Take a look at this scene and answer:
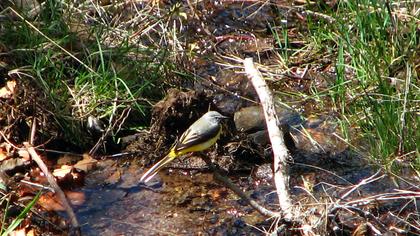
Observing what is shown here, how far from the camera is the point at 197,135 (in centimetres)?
587

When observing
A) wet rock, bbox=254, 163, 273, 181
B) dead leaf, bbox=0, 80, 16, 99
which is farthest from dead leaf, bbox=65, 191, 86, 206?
wet rock, bbox=254, 163, 273, 181

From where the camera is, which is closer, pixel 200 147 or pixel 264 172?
pixel 200 147

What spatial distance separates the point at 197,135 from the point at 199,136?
17 mm

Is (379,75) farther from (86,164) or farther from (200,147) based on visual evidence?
(86,164)

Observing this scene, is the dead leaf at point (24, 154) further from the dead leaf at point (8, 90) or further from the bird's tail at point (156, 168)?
the bird's tail at point (156, 168)

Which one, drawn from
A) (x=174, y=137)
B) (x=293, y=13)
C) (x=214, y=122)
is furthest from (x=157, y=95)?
(x=293, y=13)

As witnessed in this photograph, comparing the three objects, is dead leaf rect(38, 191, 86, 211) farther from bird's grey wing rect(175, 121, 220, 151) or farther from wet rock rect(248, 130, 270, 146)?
wet rock rect(248, 130, 270, 146)

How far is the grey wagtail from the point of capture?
19.4 ft

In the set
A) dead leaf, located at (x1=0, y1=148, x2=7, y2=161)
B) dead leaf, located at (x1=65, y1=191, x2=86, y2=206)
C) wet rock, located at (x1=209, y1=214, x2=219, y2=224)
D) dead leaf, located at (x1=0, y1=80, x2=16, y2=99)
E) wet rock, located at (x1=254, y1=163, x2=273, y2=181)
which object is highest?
dead leaf, located at (x1=0, y1=80, x2=16, y2=99)

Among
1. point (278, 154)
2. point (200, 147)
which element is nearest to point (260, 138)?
point (200, 147)

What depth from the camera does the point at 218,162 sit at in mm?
6430

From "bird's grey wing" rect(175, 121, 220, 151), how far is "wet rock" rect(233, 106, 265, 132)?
58 centimetres

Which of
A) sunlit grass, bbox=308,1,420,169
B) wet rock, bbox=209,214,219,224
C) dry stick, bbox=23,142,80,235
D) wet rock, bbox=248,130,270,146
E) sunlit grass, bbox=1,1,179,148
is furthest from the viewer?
sunlit grass, bbox=1,1,179,148

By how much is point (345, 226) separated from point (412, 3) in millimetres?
2403
